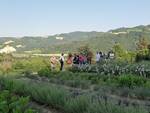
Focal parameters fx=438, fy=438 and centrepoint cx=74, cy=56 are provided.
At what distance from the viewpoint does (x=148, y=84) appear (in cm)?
1653

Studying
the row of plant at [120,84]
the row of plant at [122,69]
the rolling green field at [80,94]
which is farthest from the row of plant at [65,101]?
the row of plant at [122,69]

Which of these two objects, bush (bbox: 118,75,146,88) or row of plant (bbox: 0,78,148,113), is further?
bush (bbox: 118,75,146,88)

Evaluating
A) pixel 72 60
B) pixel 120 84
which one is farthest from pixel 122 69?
pixel 72 60

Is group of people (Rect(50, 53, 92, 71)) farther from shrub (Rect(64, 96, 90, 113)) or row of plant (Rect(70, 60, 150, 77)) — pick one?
shrub (Rect(64, 96, 90, 113))

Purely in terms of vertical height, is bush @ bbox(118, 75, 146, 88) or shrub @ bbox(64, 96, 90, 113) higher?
shrub @ bbox(64, 96, 90, 113)

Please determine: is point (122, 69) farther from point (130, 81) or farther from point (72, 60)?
point (72, 60)

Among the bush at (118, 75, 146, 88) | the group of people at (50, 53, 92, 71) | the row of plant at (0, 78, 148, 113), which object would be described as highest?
the row of plant at (0, 78, 148, 113)

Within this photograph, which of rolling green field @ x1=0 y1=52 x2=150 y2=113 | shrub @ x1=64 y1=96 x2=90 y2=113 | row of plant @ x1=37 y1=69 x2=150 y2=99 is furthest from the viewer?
row of plant @ x1=37 y1=69 x2=150 y2=99

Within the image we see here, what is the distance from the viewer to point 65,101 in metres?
10.3

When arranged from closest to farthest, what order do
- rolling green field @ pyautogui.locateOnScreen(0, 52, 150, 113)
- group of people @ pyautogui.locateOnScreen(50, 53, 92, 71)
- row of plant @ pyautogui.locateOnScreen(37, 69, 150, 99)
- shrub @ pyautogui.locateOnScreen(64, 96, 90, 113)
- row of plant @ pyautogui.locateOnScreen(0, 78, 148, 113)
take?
row of plant @ pyautogui.locateOnScreen(0, 78, 148, 113) < rolling green field @ pyautogui.locateOnScreen(0, 52, 150, 113) < shrub @ pyautogui.locateOnScreen(64, 96, 90, 113) < row of plant @ pyautogui.locateOnScreen(37, 69, 150, 99) < group of people @ pyautogui.locateOnScreen(50, 53, 92, 71)

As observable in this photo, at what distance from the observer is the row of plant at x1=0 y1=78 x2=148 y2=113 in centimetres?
816

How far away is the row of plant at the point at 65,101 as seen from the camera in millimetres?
8164

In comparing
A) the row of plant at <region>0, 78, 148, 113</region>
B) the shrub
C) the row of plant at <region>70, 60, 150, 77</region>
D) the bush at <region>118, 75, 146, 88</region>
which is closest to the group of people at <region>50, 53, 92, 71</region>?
the row of plant at <region>70, 60, 150, 77</region>

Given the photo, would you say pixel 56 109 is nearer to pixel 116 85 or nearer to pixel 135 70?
pixel 116 85
